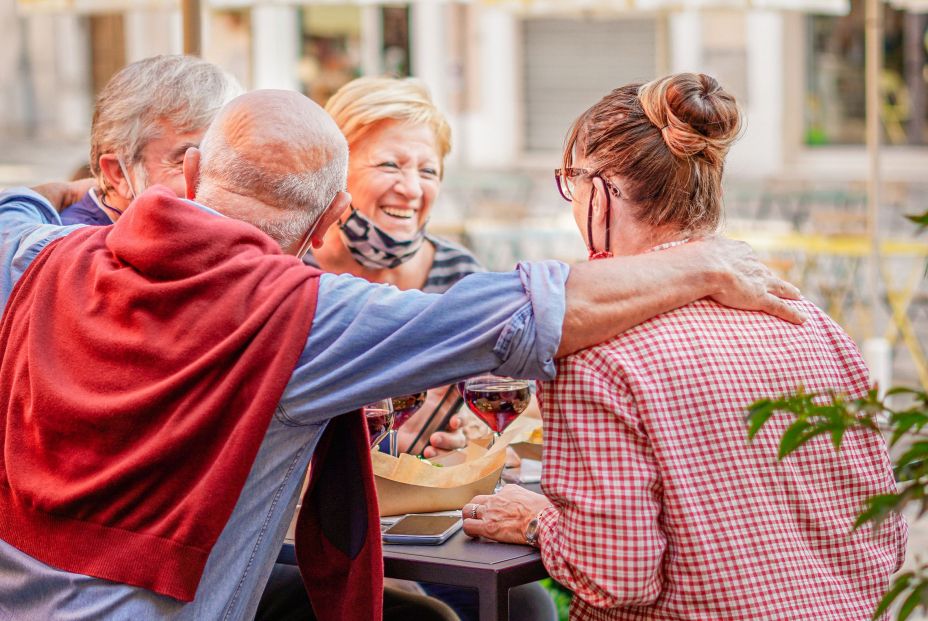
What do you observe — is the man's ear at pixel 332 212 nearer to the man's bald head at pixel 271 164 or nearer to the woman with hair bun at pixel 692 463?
the man's bald head at pixel 271 164

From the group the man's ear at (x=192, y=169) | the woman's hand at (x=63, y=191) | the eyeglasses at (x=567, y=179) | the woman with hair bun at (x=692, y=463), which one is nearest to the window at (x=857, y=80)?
the woman's hand at (x=63, y=191)

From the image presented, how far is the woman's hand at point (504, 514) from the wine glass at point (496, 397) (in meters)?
0.25

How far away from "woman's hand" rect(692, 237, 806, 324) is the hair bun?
167mm

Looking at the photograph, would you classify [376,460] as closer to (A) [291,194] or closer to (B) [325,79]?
(A) [291,194]

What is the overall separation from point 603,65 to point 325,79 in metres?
4.59

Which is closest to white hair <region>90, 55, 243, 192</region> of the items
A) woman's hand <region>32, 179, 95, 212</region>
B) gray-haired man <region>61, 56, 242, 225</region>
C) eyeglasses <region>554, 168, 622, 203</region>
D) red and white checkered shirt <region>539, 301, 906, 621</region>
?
gray-haired man <region>61, 56, 242, 225</region>

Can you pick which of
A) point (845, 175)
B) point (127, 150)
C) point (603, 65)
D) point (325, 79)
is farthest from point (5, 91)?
point (127, 150)

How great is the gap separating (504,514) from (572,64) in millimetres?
16093

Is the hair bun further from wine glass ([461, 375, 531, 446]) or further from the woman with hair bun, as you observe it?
wine glass ([461, 375, 531, 446])

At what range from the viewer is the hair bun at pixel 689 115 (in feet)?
6.81

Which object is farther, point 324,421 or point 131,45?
point 131,45

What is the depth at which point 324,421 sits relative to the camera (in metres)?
1.93

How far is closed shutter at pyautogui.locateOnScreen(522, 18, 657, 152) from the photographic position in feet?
57.1

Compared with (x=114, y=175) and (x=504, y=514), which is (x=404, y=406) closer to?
(x=504, y=514)
